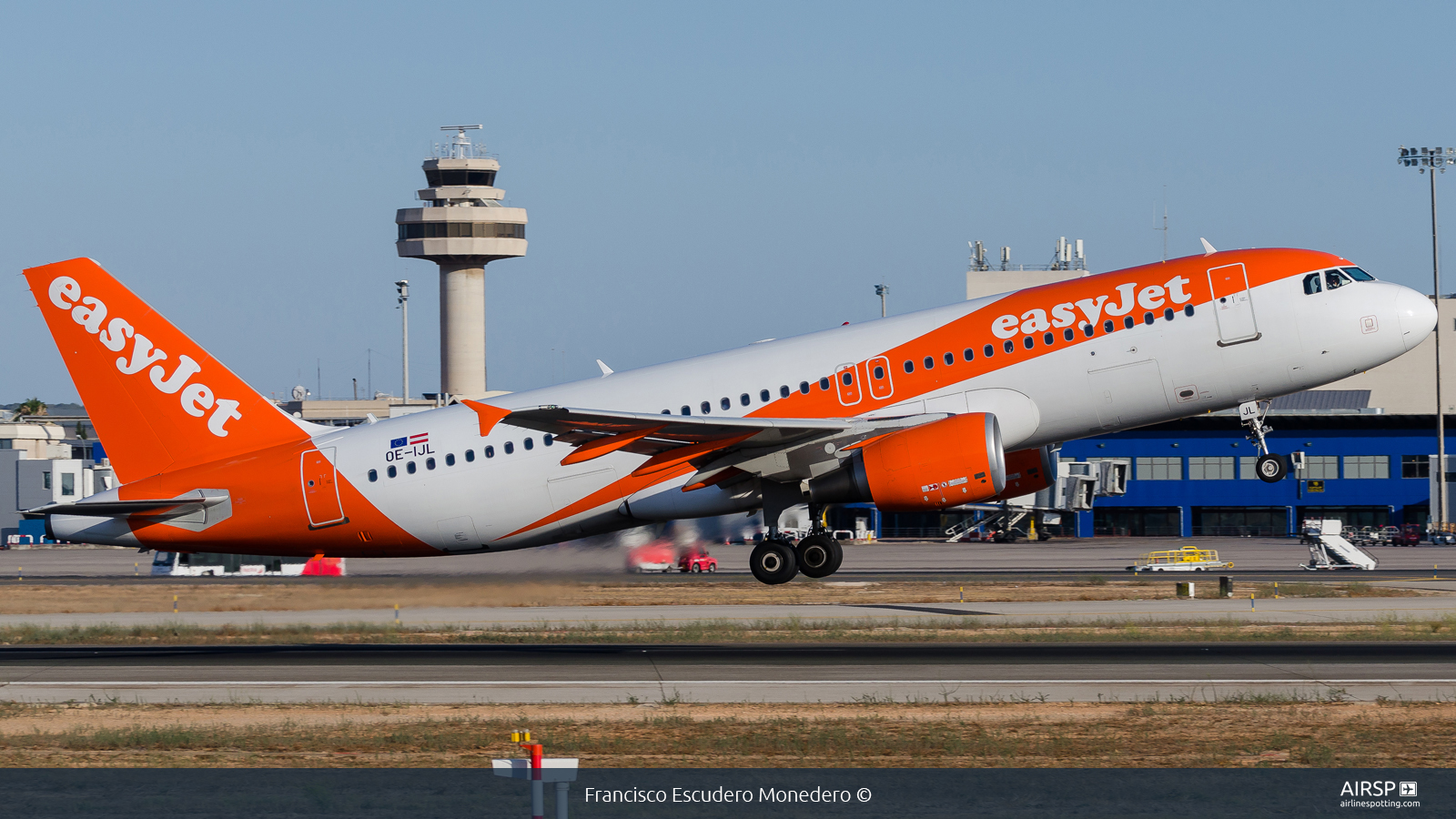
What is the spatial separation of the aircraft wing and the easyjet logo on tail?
9042mm

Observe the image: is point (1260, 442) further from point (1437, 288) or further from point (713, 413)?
point (1437, 288)

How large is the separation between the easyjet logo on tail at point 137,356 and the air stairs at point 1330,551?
54.3 meters

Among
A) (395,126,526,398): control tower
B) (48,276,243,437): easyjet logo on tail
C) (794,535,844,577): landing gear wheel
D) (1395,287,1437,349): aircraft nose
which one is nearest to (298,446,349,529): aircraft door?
(48,276,243,437): easyjet logo on tail

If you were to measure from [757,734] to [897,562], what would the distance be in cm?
6161

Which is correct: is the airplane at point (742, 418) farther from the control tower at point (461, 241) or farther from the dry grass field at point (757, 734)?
the control tower at point (461, 241)

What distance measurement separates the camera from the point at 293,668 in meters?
31.5

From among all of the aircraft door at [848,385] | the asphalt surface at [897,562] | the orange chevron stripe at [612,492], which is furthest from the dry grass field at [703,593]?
the aircraft door at [848,385]

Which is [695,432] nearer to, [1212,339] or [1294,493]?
[1212,339]

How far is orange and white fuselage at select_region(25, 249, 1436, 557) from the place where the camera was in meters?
30.5

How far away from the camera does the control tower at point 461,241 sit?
15525 cm

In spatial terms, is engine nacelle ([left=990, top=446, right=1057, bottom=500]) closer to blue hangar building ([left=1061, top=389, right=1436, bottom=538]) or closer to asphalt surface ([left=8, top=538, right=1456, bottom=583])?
asphalt surface ([left=8, top=538, right=1456, bottom=583])
